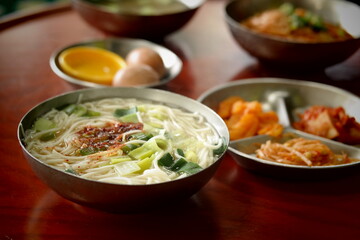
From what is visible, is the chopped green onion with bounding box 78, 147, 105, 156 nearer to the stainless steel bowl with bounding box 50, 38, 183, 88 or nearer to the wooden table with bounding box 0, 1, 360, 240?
the wooden table with bounding box 0, 1, 360, 240

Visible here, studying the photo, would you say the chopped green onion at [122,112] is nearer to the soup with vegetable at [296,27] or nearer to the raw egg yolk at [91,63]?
the raw egg yolk at [91,63]

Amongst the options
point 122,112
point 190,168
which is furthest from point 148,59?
point 190,168

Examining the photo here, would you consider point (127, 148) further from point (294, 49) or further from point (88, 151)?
point (294, 49)

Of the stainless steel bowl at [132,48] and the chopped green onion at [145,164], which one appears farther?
the stainless steel bowl at [132,48]

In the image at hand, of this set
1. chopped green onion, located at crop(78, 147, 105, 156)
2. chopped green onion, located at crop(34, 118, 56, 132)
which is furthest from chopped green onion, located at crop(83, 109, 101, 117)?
chopped green onion, located at crop(78, 147, 105, 156)

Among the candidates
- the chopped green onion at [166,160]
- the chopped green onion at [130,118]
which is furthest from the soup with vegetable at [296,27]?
the chopped green onion at [166,160]

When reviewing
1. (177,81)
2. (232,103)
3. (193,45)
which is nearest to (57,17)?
(193,45)

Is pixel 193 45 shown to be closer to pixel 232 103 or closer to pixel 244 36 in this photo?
pixel 244 36

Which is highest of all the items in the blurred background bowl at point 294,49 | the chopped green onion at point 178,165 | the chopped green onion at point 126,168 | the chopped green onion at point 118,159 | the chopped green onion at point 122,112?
the chopped green onion at point 118,159
